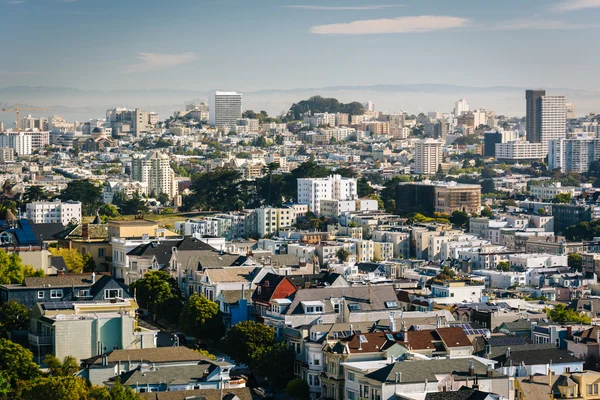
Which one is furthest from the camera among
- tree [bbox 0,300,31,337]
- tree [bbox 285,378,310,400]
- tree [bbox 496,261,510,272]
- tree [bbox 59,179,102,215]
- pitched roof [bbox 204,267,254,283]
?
tree [bbox 59,179,102,215]

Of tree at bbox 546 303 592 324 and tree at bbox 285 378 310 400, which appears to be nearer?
tree at bbox 285 378 310 400

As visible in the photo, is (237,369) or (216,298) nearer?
(237,369)

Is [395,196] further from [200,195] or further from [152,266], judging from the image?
[152,266]

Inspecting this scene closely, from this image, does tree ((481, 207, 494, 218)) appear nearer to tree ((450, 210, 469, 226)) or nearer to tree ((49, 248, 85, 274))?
tree ((450, 210, 469, 226))

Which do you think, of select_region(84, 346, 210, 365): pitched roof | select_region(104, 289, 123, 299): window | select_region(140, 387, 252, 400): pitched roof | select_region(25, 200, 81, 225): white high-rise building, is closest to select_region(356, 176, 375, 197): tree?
select_region(25, 200, 81, 225): white high-rise building

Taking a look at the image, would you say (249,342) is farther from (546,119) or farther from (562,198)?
(546,119)

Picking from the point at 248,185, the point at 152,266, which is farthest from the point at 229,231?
the point at 152,266
